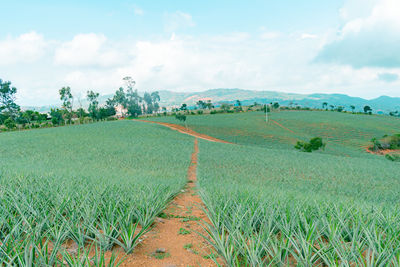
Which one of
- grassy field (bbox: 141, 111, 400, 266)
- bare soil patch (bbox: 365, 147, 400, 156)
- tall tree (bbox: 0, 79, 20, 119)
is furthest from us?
tall tree (bbox: 0, 79, 20, 119)

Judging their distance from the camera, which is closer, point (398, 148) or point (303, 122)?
point (398, 148)

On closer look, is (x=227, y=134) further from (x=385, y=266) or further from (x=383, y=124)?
(x=383, y=124)

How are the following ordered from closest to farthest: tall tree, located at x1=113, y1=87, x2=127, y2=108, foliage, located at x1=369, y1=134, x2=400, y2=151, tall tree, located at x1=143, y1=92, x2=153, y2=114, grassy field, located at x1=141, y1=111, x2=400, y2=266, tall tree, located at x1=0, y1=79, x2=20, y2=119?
grassy field, located at x1=141, y1=111, x2=400, y2=266, foliage, located at x1=369, y1=134, x2=400, y2=151, tall tree, located at x1=0, y1=79, x2=20, y2=119, tall tree, located at x1=113, y1=87, x2=127, y2=108, tall tree, located at x1=143, y1=92, x2=153, y2=114

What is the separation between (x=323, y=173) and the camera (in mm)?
18906

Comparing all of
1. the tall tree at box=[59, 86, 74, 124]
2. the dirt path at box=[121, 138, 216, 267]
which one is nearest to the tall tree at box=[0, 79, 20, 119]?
the tall tree at box=[59, 86, 74, 124]

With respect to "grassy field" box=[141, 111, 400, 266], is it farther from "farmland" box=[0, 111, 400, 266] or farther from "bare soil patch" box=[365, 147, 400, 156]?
"bare soil patch" box=[365, 147, 400, 156]

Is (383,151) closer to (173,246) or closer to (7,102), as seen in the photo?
(173,246)

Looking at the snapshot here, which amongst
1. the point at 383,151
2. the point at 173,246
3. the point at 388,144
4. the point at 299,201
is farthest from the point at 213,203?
the point at 388,144

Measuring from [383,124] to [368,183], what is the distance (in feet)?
296

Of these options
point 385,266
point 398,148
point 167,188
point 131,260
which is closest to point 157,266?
point 131,260

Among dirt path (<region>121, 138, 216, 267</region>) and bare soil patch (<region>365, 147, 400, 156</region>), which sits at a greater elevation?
dirt path (<region>121, 138, 216, 267</region>)

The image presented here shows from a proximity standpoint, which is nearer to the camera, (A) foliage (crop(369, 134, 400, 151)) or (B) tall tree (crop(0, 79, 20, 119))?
(A) foliage (crop(369, 134, 400, 151))

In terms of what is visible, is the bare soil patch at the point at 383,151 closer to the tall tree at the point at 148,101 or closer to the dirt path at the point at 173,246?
the dirt path at the point at 173,246

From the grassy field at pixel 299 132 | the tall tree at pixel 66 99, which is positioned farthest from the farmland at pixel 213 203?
the tall tree at pixel 66 99
